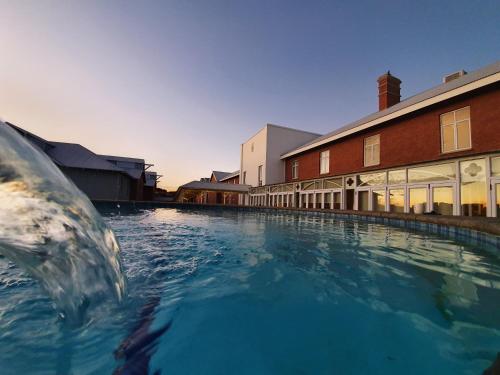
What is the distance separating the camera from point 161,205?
18438mm

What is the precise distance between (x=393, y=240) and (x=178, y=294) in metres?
5.17

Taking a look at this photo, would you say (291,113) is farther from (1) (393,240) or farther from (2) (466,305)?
(2) (466,305)

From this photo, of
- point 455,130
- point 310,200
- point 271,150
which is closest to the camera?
point 455,130

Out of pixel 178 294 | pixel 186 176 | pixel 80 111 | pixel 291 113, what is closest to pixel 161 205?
pixel 80 111

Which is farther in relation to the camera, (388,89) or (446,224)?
(388,89)

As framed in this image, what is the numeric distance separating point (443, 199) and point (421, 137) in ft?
11.2

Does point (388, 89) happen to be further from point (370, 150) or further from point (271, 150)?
point (271, 150)

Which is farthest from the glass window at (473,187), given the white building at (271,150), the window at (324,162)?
the white building at (271,150)

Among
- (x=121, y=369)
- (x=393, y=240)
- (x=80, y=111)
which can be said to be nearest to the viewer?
(x=121, y=369)

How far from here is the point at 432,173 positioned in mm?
8477

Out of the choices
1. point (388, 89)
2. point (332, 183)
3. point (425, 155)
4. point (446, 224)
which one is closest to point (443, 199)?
point (425, 155)

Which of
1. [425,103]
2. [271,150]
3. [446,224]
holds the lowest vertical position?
[446,224]

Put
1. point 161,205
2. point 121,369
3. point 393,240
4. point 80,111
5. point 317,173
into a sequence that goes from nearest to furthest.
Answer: point 121,369 → point 393,240 → point 80,111 → point 317,173 → point 161,205

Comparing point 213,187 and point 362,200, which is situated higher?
point 213,187
